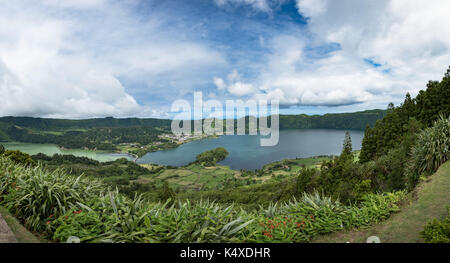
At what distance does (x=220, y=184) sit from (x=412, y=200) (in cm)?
7429

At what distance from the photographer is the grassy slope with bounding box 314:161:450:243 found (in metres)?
3.61

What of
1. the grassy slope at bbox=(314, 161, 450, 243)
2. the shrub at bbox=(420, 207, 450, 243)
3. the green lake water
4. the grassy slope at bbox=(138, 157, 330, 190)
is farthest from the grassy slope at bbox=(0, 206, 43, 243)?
the green lake water

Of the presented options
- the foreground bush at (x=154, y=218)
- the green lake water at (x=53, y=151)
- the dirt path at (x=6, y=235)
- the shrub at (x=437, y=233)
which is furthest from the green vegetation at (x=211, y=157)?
the shrub at (x=437, y=233)

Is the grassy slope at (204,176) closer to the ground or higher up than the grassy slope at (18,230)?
closer to the ground

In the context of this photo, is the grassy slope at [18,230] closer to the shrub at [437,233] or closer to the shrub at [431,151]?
the shrub at [437,233]

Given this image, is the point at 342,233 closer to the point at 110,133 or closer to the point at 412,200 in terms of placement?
the point at 412,200

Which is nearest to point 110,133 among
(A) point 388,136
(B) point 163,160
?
(B) point 163,160

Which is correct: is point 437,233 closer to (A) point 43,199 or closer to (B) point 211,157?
(A) point 43,199

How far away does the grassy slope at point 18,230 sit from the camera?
3.02 metres

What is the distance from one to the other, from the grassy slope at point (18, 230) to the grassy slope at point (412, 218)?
4742mm

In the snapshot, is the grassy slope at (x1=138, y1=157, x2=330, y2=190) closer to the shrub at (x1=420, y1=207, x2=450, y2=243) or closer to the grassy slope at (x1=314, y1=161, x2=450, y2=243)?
the grassy slope at (x1=314, y1=161, x2=450, y2=243)

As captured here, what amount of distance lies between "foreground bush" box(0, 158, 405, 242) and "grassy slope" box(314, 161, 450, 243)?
17 centimetres
